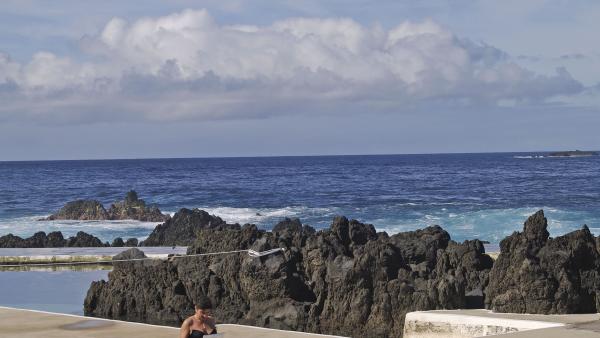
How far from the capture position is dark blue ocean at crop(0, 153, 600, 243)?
181ft

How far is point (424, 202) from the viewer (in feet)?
224

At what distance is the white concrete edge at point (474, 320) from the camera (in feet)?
49.3

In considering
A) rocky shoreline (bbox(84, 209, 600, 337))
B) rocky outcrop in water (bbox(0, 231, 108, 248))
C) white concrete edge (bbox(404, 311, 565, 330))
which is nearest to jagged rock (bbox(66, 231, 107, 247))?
rocky outcrop in water (bbox(0, 231, 108, 248))

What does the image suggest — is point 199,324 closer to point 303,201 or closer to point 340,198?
point 303,201

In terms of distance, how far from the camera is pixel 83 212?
62031 millimetres

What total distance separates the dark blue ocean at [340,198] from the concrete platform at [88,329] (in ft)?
105

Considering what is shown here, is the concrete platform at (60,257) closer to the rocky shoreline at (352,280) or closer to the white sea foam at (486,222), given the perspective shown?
the rocky shoreline at (352,280)

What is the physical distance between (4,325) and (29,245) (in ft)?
68.7

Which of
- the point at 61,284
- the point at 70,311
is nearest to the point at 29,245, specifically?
the point at 61,284

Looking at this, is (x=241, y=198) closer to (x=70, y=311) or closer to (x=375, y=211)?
(x=375, y=211)

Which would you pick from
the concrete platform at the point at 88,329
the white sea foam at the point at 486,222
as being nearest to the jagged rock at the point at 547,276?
the concrete platform at the point at 88,329

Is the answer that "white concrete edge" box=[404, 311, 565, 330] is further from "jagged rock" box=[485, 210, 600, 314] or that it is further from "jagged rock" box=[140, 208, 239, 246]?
"jagged rock" box=[140, 208, 239, 246]

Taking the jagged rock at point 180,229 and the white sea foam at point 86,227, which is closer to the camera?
the jagged rock at point 180,229

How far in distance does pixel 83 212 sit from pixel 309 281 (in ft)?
138
